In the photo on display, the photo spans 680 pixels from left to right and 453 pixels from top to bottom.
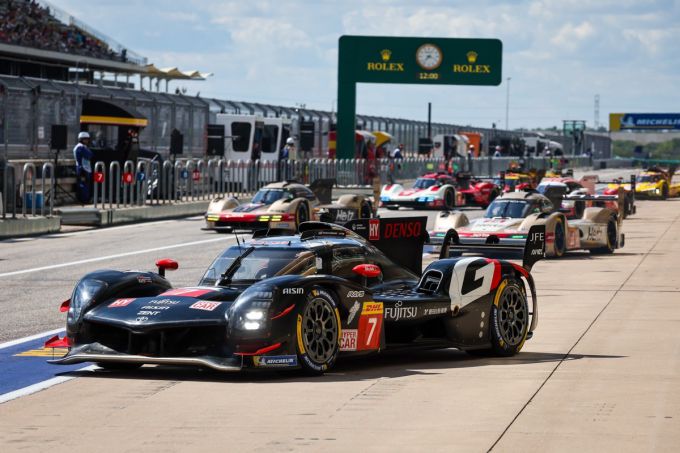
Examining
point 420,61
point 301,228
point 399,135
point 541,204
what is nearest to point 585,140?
point 399,135

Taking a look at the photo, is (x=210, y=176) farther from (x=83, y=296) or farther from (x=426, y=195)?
→ (x=83, y=296)

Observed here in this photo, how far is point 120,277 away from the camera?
11141 millimetres

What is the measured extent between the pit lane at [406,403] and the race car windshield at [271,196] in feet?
52.2

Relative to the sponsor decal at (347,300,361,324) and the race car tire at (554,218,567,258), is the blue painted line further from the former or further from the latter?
the race car tire at (554,218,567,258)

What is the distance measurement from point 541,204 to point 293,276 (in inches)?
621

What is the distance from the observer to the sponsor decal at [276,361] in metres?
9.91

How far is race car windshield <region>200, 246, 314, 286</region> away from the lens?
443 inches

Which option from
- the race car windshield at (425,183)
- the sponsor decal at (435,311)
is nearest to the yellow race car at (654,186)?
the race car windshield at (425,183)

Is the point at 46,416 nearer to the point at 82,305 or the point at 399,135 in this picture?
the point at 82,305

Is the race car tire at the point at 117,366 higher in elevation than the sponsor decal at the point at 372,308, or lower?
lower

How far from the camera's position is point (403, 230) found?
1305 cm

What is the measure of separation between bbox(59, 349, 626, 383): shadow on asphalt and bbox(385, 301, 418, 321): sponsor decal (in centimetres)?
39

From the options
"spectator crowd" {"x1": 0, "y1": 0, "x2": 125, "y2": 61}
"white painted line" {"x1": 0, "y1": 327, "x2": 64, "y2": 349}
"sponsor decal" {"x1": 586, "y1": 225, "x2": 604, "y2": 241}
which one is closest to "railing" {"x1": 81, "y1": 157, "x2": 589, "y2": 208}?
"sponsor decal" {"x1": 586, "y1": 225, "x2": 604, "y2": 241}

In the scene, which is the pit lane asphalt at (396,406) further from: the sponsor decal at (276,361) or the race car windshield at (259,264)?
the race car windshield at (259,264)
